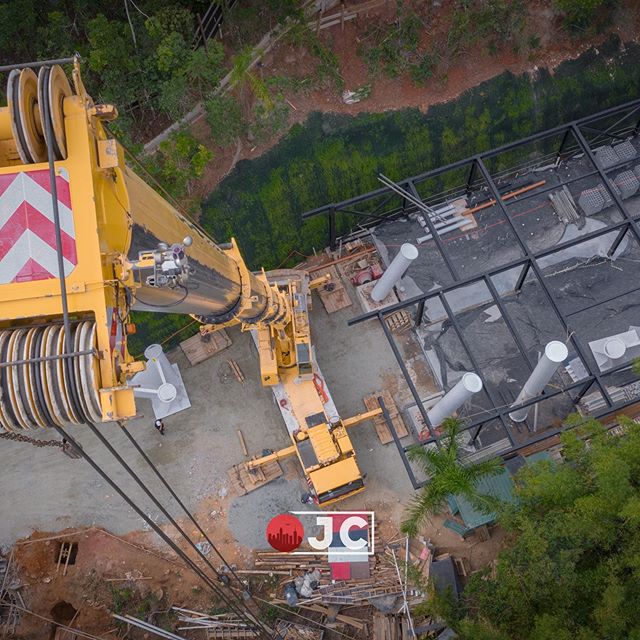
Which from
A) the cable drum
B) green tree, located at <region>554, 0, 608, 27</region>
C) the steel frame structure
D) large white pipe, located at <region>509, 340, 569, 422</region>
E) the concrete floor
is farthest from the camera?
green tree, located at <region>554, 0, 608, 27</region>

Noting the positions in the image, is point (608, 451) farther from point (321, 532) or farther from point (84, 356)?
point (84, 356)

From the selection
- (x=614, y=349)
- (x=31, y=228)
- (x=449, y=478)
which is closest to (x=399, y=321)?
(x=614, y=349)

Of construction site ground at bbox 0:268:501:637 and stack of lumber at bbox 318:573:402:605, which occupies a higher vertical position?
construction site ground at bbox 0:268:501:637

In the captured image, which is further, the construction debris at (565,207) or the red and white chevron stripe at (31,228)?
the construction debris at (565,207)

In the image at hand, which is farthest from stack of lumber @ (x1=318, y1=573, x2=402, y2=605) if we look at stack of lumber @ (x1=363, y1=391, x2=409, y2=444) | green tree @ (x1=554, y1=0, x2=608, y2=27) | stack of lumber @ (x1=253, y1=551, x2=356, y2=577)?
green tree @ (x1=554, y1=0, x2=608, y2=27)

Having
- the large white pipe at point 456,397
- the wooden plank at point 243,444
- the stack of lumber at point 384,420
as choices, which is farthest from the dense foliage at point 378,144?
the large white pipe at point 456,397

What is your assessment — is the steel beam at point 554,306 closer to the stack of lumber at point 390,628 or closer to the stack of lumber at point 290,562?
the stack of lumber at point 390,628

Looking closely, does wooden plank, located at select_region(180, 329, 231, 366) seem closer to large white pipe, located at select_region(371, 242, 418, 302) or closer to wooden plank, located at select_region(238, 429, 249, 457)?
wooden plank, located at select_region(238, 429, 249, 457)
